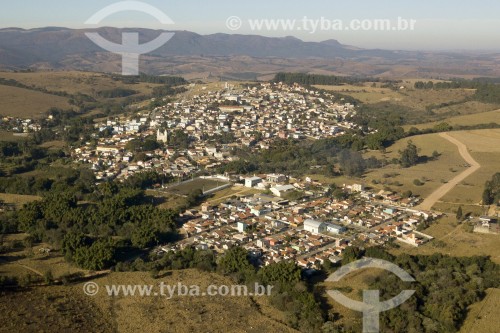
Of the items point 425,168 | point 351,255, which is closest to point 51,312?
point 351,255

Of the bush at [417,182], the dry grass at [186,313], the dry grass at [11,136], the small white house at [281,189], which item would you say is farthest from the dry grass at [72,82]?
the dry grass at [186,313]

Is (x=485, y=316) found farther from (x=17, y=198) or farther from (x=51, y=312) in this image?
(x=17, y=198)

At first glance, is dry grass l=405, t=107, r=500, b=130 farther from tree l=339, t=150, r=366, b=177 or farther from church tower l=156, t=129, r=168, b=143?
church tower l=156, t=129, r=168, b=143

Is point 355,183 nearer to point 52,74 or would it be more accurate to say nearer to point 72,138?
point 72,138

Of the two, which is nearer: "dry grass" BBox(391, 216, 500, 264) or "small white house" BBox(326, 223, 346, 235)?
"dry grass" BBox(391, 216, 500, 264)

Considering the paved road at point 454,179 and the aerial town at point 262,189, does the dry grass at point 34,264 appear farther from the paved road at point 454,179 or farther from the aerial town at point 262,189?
the paved road at point 454,179

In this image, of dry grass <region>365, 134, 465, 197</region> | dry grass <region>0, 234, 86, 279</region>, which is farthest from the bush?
dry grass <region>0, 234, 86, 279</region>
